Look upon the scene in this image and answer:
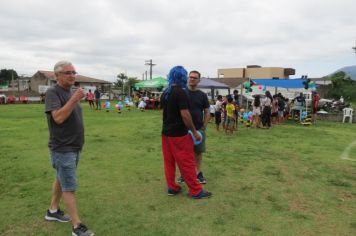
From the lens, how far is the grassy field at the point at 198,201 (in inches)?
148

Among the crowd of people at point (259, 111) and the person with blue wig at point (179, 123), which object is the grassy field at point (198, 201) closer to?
the person with blue wig at point (179, 123)

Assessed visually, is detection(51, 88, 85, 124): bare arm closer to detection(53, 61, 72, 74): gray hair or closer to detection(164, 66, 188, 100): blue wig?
detection(53, 61, 72, 74): gray hair

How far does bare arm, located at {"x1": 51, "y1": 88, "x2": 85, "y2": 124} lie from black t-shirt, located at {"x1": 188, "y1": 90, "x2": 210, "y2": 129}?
7.06ft

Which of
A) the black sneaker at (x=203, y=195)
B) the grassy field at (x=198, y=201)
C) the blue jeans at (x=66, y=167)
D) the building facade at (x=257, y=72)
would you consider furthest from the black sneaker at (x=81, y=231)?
the building facade at (x=257, y=72)

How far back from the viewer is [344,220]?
3.98 m

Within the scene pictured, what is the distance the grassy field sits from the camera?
376 centimetres

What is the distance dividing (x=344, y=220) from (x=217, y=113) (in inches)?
327

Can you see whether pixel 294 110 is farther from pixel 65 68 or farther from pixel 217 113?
pixel 65 68

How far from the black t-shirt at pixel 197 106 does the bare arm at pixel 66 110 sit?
215 cm

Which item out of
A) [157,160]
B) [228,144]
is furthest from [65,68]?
[228,144]

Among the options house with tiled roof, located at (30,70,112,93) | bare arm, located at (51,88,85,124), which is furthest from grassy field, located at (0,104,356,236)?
house with tiled roof, located at (30,70,112,93)

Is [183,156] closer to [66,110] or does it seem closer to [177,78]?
[177,78]

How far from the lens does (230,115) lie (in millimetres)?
11000

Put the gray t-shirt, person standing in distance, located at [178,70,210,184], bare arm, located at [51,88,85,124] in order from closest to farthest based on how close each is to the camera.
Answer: bare arm, located at [51,88,85,124]
the gray t-shirt
person standing in distance, located at [178,70,210,184]
